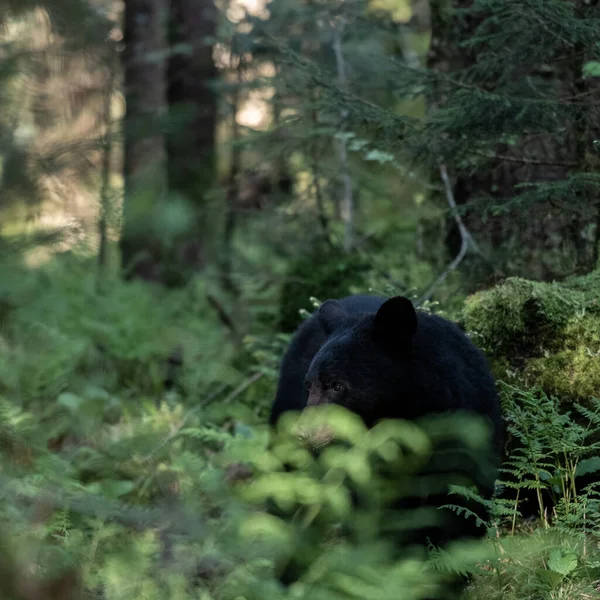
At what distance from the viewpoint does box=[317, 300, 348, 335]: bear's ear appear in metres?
4.54

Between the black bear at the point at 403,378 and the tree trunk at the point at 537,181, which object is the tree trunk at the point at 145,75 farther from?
the black bear at the point at 403,378

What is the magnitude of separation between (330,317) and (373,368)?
22.2 inches

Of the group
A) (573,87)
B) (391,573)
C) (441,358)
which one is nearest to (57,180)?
(391,573)

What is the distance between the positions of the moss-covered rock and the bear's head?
1.17m

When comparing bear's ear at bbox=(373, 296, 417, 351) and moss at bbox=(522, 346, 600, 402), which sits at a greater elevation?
bear's ear at bbox=(373, 296, 417, 351)

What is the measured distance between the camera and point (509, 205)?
504 centimetres

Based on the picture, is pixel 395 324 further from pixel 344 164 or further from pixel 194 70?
pixel 194 70

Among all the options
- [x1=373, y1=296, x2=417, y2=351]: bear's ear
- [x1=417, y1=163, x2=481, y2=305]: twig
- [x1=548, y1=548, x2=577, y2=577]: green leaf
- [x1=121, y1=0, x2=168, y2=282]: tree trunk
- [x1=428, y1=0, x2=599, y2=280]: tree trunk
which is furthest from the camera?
[x1=121, y1=0, x2=168, y2=282]: tree trunk

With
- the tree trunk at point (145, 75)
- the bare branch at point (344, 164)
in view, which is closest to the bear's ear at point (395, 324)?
the tree trunk at point (145, 75)

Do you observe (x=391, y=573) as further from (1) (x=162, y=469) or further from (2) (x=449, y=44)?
(2) (x=449, y=44)

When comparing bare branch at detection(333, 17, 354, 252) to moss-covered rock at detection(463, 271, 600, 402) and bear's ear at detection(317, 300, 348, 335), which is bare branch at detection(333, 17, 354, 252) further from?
bear's ear at detection(317, 300, 348, 335)

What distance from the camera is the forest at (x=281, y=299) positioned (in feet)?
8.05

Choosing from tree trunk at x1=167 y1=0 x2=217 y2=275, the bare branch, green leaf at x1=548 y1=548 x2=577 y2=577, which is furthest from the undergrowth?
tree trunk at x1=167 y1=0 x2=217 y2=275

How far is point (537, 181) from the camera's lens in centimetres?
668
